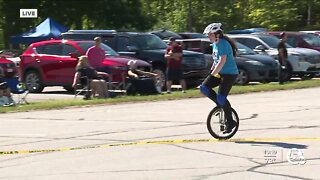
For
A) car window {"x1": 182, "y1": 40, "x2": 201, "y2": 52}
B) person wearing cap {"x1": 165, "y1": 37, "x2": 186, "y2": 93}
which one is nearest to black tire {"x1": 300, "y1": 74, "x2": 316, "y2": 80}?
car window {"x1": 182, "y1": 40, "x2": 201, "y2": 52}

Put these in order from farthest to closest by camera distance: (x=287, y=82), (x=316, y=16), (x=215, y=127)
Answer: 1. (x=316, y=16)
2. (x=287, y=82)
3. (x=215, y=127)

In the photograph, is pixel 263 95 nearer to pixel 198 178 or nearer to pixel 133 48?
pixel 133 48

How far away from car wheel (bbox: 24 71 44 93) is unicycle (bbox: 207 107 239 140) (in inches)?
513

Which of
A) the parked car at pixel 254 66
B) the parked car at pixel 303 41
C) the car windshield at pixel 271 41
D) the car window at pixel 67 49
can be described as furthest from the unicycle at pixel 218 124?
the parked car at pixel 303 41

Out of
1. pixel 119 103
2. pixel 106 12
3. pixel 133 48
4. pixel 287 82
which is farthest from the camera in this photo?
pixel 106 12

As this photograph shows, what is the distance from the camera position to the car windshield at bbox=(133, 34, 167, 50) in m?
24.5

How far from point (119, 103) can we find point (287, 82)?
28.9ft

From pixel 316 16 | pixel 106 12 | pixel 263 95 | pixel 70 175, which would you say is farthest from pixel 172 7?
pixel 70 175

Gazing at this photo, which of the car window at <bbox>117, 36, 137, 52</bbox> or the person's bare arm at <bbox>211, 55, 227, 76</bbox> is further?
the car window at <bbox>117, 36, 137, 52</bbox>

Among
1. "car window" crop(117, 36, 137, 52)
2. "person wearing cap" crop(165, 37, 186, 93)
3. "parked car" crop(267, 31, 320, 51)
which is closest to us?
"person wearing cap" crop(165, 37, 186, 93)

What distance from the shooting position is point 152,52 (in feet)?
79.0

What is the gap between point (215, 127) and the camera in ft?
38.8

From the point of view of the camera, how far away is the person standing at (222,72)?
37.9 feet

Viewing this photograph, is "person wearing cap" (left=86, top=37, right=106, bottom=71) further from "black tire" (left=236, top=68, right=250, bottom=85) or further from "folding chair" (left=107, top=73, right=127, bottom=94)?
"black tire" (left=236, top=68, right=250, bottom=85)
